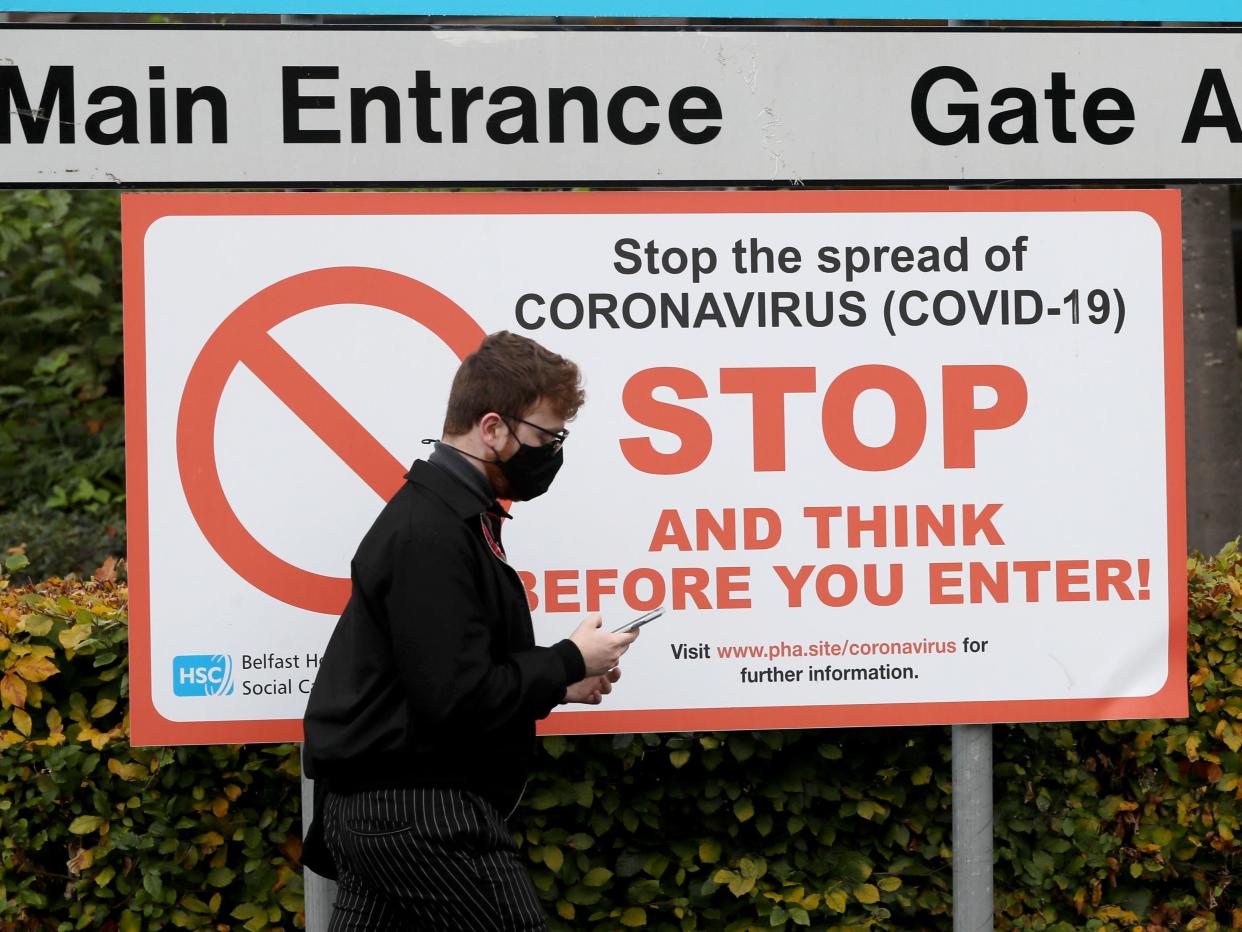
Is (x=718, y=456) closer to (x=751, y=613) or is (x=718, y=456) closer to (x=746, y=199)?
(x=751, y=613)

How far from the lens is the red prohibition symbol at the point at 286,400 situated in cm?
337

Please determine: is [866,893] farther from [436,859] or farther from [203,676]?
[203,676]

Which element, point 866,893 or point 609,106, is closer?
point 609,106

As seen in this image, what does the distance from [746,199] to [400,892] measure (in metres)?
1.90

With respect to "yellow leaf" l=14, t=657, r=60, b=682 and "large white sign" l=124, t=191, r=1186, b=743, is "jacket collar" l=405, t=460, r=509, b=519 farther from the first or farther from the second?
"yellow leaf" l=14, t=657, r=60, b=682

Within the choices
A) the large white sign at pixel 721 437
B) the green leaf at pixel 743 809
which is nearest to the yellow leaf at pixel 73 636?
the large white sign at pixel 721 437

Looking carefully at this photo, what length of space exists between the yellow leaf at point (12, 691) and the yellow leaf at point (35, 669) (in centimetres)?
2

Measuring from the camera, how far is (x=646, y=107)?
350 cm

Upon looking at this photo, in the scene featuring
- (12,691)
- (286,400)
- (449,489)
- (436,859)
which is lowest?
(436,859)

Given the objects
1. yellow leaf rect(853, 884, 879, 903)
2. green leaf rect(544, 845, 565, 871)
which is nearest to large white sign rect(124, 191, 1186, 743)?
green leaf rect(544, 845, 565, 871)

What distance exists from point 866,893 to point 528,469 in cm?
168

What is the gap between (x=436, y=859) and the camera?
2555mm

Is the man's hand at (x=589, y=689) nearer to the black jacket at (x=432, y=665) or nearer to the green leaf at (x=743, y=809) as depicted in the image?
the black jacket at (x=432, y=665)

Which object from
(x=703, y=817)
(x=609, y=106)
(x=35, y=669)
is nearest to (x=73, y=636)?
(x=35, y=669)
